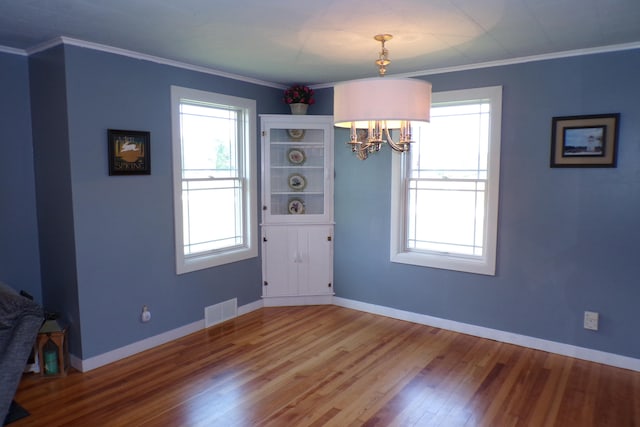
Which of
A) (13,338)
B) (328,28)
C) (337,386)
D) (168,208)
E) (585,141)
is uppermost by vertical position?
(328,28)

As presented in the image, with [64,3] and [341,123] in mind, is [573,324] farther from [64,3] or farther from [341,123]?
[64,3]

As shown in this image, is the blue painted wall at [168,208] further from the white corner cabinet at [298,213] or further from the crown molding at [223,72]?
the white corner cabinet at [298,213]

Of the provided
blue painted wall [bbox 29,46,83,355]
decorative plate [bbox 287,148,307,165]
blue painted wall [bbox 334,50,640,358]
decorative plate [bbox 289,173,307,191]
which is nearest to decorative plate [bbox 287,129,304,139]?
decorative plate [bbox 287,148,307,165]

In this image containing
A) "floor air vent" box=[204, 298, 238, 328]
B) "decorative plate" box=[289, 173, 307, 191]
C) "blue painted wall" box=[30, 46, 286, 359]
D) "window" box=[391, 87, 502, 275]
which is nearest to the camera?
"blue painted wall" box=[30, 46, 286, 359]

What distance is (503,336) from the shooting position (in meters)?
3.91

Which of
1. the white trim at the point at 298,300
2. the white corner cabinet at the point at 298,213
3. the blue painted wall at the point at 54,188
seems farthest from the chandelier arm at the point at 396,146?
the white trim at the point at 298,300

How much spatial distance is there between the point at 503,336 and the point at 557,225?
108 cm

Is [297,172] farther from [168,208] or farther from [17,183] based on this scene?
[17,183]

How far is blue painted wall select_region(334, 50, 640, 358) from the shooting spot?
331 cm

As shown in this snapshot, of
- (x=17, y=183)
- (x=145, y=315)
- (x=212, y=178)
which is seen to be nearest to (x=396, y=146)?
(x=212, y=178)

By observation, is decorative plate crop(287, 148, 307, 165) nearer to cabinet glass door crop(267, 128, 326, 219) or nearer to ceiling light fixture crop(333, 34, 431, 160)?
cabinet glass door crop(267, 128, 326, 219)

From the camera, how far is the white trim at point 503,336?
3432 mm

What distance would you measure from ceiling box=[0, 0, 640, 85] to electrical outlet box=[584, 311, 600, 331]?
201 cm

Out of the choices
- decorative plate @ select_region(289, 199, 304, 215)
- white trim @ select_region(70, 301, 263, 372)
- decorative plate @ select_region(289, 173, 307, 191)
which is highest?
decorative plate @ select_region(289, 173, 307, 191)
